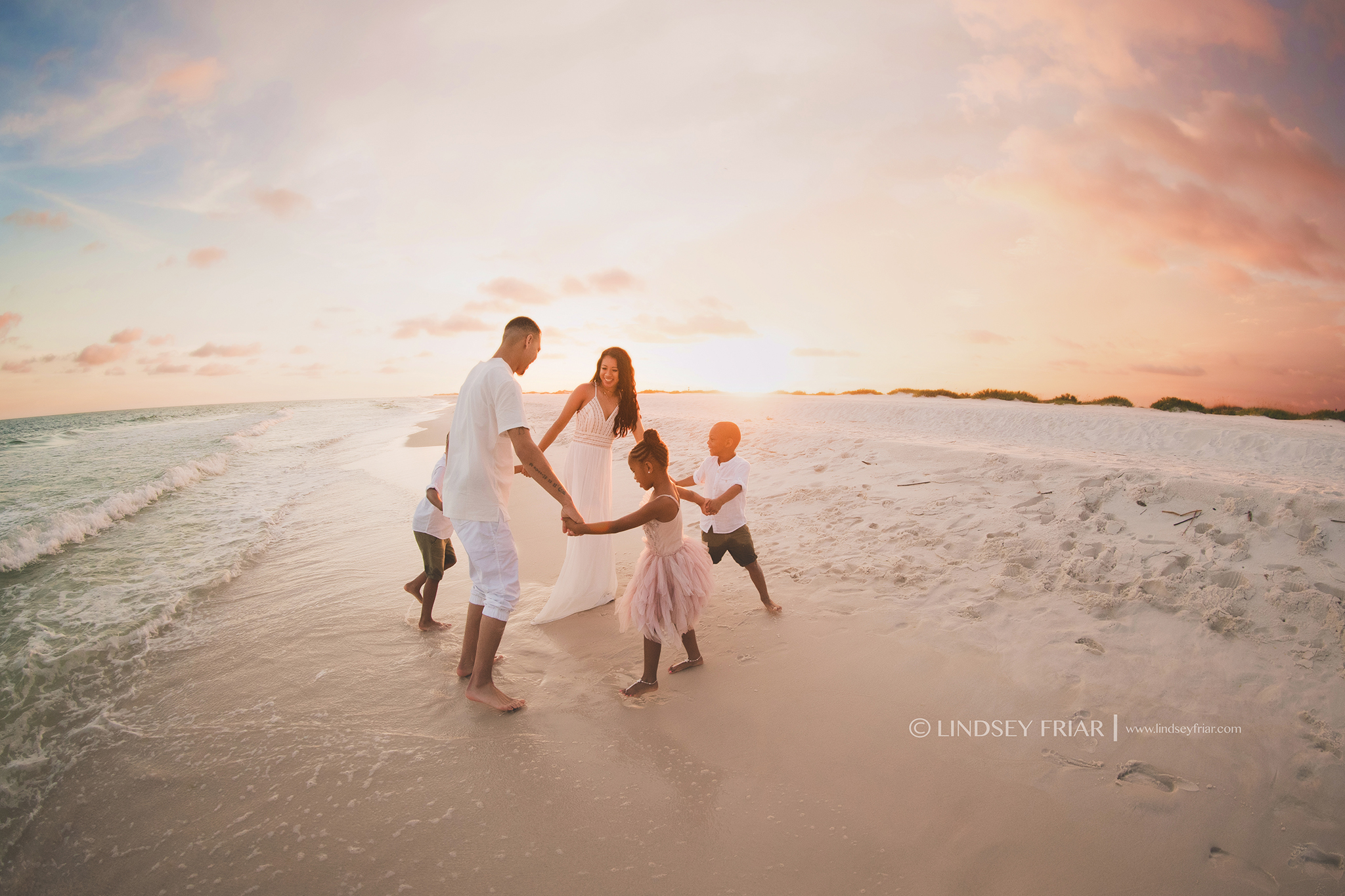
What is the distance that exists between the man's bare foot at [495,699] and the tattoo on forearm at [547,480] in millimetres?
1300

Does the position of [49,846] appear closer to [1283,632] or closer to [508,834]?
[508,834]

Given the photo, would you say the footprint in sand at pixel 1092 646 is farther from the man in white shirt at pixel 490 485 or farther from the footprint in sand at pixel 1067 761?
the man in white shirt at pixel 490 485

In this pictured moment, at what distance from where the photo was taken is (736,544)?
4.63 m

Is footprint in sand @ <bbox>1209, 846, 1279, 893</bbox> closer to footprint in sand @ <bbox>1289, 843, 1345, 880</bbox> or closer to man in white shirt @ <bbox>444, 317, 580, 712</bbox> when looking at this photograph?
footprint in sand @ <bbox>1289, 843, 1345, 880</bbox>

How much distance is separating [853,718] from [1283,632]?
121 inches

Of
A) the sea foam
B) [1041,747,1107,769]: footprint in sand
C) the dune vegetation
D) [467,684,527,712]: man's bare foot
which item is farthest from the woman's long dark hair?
the dune vegetation

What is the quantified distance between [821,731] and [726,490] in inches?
75.0

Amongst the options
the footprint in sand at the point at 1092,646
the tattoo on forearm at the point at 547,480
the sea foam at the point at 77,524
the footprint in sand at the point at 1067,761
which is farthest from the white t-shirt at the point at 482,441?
the sea foam at the point at 77,524

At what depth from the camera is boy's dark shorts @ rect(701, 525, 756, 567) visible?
4.61 m

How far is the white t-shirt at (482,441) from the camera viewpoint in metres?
3.32

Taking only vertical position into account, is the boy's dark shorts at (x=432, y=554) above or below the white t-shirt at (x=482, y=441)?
below

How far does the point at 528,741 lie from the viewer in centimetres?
311

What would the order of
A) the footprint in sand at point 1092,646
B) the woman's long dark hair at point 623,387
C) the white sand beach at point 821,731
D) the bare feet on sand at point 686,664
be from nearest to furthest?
1. the white sand beach at point 821,731
2. the footprint in sand at point 1092,646
3. the bare feet on sand at point 686,664
4. the woman's long dark hair at point 623,387

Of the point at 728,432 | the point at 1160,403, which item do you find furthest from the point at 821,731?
the point at 1160,403
